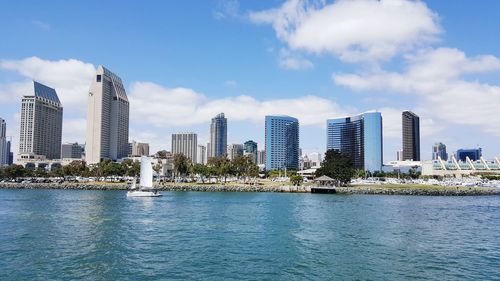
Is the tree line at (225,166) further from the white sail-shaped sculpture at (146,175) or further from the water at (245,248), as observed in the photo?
the water at (245,248)

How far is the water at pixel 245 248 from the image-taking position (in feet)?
100.0

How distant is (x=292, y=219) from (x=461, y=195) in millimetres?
99056

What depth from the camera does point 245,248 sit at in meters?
39.2

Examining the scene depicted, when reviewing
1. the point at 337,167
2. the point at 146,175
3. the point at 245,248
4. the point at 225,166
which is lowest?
the point at 245,248

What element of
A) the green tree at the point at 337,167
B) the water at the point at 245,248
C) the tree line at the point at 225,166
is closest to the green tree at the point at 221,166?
the tree line at the point at 225,166

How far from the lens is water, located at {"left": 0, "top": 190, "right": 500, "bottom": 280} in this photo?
30469 mm

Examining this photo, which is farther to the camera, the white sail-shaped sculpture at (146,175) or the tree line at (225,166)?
the tree line at (225,166)

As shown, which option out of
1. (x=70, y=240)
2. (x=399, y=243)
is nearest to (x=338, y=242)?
(x=399, y=243)

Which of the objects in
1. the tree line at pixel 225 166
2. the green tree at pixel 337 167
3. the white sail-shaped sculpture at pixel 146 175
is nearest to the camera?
the white sail-shaped sculpture at pixel 146 175

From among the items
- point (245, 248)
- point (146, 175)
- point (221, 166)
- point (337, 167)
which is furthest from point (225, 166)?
point (245, 248)

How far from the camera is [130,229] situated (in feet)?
166

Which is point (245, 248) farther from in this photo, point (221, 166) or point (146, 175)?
point (221, 166)

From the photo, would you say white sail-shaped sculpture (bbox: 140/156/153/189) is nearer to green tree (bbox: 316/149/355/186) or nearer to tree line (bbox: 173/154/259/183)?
tree line (bbox: 173/154/259/183)

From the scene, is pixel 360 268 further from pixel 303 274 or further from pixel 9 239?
pixel 9 239
